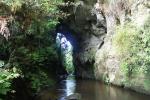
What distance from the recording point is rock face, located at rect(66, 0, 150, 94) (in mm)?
19422

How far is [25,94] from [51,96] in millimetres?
3357

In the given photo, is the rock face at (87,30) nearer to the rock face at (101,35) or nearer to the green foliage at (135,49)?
the rock face at (101,35)

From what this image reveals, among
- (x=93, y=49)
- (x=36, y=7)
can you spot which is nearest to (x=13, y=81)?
(x=36, y=7)

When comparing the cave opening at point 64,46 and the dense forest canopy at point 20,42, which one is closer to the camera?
the dense forest canopy at point 20,42

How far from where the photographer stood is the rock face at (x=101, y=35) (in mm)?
19422

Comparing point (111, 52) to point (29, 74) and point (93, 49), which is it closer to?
point (93, 49)

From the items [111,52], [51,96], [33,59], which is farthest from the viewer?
[111,52]

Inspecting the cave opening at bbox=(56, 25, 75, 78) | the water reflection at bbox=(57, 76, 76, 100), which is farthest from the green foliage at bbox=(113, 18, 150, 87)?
the cave opening at bbox=(56, 25, 75, 78)

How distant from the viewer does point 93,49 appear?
29.1 m

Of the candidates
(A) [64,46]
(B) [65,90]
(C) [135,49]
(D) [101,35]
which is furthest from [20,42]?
(A) [64,46]

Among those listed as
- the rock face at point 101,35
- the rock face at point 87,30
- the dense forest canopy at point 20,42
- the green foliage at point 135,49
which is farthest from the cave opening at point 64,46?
the dense forest canopy at point 20,42

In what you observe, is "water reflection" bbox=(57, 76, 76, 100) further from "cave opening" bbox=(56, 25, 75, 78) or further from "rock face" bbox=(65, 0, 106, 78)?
"cave opening" bbox=(56, 25, 75, 78)

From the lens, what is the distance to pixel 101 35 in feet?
92.6

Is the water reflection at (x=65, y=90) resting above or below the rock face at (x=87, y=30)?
below
